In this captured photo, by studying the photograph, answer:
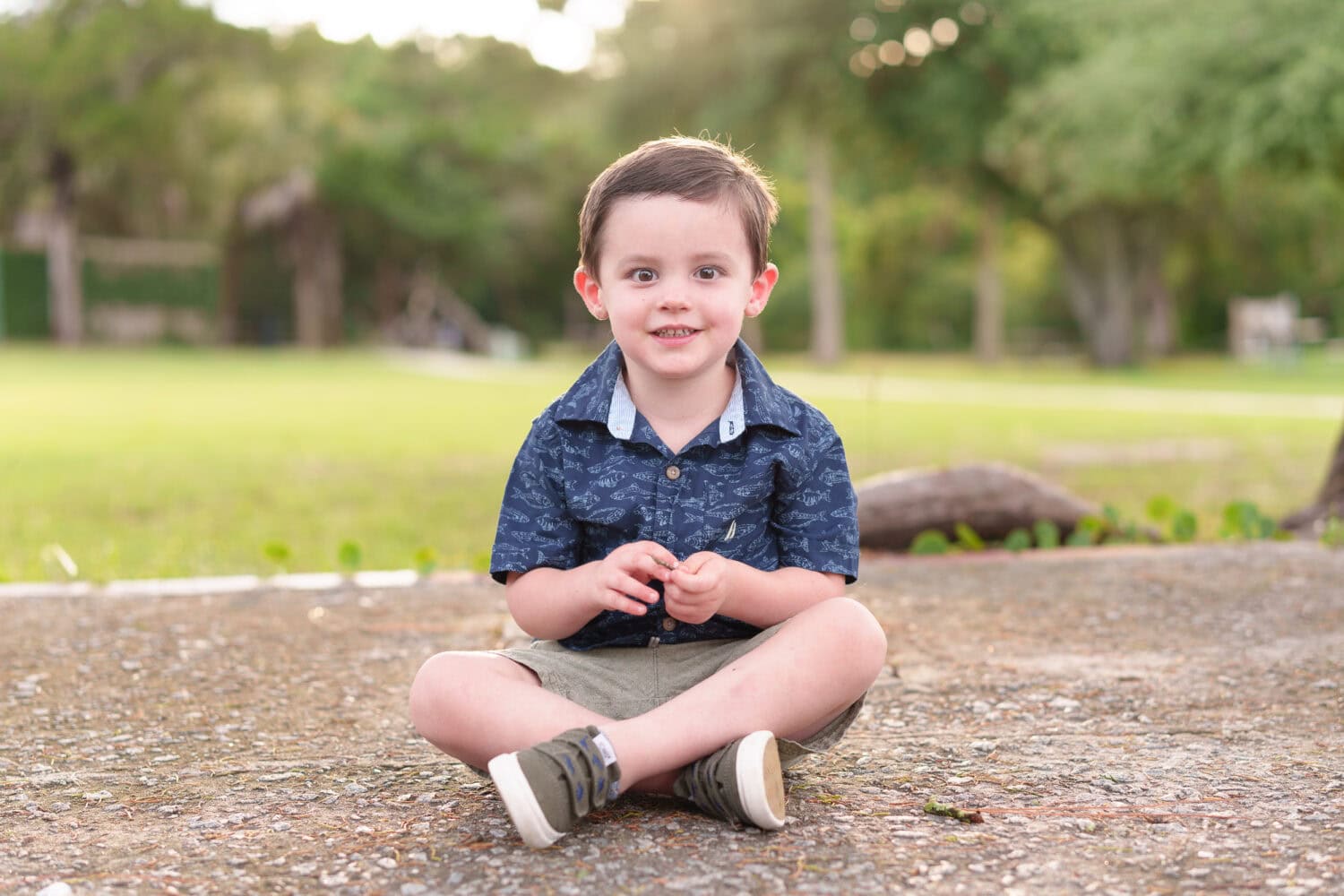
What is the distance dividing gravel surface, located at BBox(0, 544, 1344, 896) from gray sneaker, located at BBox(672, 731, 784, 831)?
1.5 inches

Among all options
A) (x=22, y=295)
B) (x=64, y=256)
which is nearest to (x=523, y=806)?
(x=64, y=256)

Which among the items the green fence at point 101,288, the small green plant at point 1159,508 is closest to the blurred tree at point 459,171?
the green fence at point 101,288

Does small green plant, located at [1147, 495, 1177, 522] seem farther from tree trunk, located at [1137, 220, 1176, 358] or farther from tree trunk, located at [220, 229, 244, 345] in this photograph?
tree trunk, located at [220, 229, 244, 345]

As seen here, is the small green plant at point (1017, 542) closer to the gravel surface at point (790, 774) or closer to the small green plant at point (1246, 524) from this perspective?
the gravel surface at point (790, 774)

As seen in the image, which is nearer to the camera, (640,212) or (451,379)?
(640,212)

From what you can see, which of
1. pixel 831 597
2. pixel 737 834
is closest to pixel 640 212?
pixel 831 597

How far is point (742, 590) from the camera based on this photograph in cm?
223

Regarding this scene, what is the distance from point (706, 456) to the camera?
7.64 ft

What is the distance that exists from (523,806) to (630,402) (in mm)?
751

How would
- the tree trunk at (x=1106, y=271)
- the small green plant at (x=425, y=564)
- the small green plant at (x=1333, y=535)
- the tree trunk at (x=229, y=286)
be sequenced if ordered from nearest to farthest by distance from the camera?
the small green plant at (x=425, y=564), the small green plant at (x=1333, y=535), the tree trunk at (x=1106, y=271), the tree trunk at (x=229, y=286)

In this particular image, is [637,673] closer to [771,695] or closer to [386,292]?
[771,695]

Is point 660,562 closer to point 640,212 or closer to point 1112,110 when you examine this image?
point 640,212

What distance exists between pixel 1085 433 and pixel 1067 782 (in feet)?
28.5

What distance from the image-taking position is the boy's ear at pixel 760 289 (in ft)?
7.72
